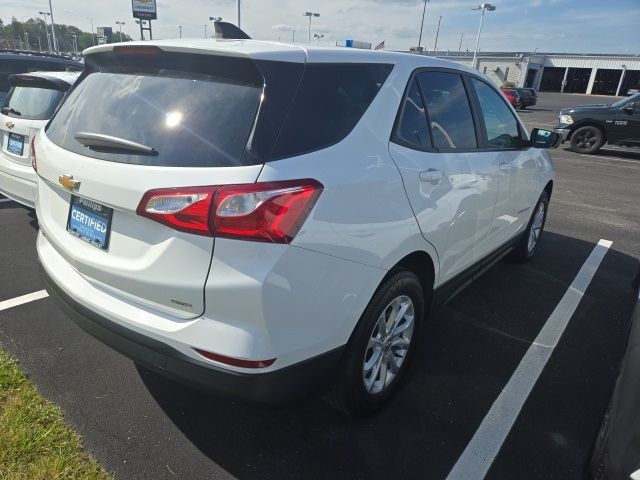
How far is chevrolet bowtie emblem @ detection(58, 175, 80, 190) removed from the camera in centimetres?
205

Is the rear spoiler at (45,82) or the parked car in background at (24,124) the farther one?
the rear spoiler at (45,82)

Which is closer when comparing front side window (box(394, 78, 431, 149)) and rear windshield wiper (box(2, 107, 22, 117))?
front side window (box(394, 78, 431, 149))

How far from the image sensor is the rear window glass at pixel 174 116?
5.81 ft

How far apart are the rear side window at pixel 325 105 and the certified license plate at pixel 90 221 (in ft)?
2.70

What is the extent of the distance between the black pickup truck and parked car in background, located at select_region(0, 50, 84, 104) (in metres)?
11.3

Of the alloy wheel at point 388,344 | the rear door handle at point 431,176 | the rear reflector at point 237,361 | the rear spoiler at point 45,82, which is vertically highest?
the rear spoiler at point 45,82

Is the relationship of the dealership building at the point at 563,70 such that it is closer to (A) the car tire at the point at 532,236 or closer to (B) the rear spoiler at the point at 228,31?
(A) the car tire at the point at 532,236

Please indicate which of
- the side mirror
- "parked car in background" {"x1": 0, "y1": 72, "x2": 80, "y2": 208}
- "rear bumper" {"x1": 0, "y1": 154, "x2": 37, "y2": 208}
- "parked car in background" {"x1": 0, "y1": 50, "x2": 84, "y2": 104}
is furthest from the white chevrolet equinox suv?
"parked car in background" {"x1": 0, "y1": 50, "x2": 84, "y2": 104}

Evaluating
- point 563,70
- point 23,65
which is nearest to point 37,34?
point 563,70

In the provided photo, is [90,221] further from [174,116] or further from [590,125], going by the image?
[590,125]

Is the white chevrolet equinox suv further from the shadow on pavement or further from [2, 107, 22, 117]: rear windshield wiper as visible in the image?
[2, 107, 22, 117]: rear windshield wiper

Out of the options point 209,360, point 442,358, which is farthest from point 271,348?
point 442,358

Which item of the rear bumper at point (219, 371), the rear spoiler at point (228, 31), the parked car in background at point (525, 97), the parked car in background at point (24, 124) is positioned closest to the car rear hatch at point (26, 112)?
the parked car in background at point (24, 124)

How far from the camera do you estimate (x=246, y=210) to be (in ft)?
5.49
